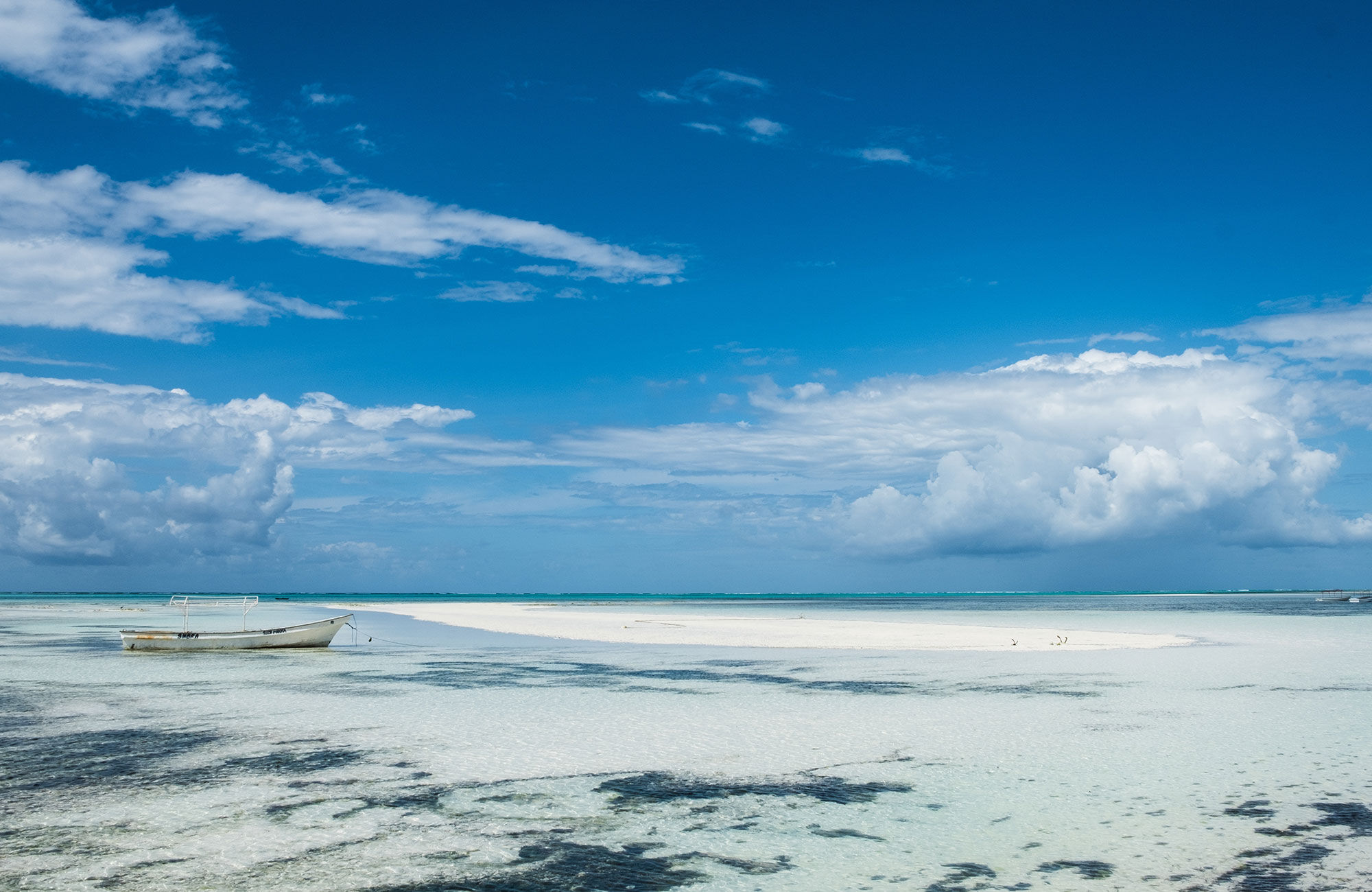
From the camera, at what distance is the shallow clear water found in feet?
29.8

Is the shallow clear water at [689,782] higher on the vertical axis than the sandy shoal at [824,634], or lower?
higher

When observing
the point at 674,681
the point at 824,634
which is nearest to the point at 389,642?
the point at 824,634

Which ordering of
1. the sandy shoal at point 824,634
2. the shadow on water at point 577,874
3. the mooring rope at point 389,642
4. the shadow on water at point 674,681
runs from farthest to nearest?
the mooring rope at point 389,642 → the sandy shoal at point 824,634 → the shadow on water at point 674,681 → the shadow on water at point 577,874

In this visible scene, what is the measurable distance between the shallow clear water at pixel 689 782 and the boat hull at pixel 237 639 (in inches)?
314

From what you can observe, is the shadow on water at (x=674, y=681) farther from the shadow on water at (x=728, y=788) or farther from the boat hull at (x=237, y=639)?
the shadow on water at (x=728, y=788)

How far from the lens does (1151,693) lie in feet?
72.5

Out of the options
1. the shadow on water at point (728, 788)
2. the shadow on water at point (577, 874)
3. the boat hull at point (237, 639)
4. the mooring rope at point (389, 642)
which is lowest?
the mooring rope at point (389, 642)

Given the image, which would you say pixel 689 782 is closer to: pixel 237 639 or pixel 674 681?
pixel 674 681

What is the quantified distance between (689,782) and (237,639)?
28598 mm

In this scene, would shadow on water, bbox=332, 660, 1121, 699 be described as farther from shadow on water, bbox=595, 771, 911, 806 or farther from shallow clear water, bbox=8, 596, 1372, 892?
shadow on water, bbox=595, 771, 911, 806

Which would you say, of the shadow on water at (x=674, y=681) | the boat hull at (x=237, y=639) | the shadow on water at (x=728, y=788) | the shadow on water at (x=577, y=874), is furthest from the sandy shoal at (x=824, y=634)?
the shadow on water at (x=577, y=874)

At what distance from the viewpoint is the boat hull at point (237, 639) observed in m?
34.5

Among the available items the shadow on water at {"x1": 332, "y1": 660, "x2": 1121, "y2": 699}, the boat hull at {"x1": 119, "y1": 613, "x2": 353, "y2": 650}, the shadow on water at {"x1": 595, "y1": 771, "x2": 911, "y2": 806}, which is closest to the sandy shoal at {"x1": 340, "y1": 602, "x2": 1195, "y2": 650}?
the shadow on water at {"x1": 332, "y1": 660, "x2": 1121, "y2": 699}

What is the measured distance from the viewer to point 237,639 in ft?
118
